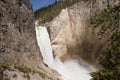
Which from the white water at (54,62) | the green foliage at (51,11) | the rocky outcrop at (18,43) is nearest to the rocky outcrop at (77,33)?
the white water at (54,62)

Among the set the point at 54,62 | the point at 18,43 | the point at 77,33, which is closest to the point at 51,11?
the point at 77,33

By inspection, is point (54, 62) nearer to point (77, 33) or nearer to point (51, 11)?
point (77, 33)

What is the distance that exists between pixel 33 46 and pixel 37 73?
7016 mm

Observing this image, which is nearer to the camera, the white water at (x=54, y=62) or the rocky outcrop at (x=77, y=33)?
the white water at (x=54, y=62)

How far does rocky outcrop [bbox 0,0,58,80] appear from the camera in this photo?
108ft

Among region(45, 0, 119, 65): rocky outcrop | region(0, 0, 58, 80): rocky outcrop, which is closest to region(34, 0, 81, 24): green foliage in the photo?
Answer: region(45, 0, 119, 65): rocky outcrop

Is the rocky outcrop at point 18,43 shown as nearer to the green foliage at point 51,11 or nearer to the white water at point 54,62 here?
the white water at point 54,62

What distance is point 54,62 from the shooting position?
60.0m

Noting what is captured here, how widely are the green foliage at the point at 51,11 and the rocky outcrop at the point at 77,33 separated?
443cm

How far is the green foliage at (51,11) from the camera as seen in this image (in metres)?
75.1

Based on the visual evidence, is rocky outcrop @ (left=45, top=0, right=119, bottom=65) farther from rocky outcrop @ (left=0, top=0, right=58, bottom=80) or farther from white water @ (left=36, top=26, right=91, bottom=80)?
rocky outcrop @ (left=0, top=0, right=58, bottom=80)

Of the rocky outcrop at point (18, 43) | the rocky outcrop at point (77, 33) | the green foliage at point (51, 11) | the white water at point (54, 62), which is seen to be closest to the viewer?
the rocky outcrop at point (18, 43)

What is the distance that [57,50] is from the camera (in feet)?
207

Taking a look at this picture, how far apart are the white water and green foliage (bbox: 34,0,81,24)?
1126 centimetres
